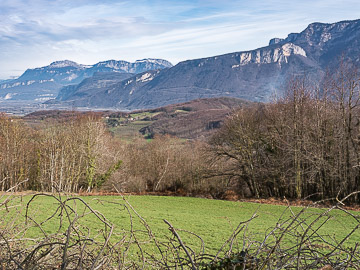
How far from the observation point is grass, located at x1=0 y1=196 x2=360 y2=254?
1408 cm

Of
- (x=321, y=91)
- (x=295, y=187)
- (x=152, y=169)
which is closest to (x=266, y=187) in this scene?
(x=295, y=187)

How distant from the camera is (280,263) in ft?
6.56

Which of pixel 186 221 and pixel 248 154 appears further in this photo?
pixel 248 154

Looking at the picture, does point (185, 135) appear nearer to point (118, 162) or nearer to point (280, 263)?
point (118, 162)

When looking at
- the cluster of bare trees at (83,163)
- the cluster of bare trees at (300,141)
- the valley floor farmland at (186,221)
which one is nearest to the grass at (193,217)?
the valley floor farmland at (186,221)

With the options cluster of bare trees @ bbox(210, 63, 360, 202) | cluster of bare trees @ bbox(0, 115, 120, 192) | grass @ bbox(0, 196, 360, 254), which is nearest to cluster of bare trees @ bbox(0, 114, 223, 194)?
cluster of bare trees @ bbox(0, 115, 120, 192)

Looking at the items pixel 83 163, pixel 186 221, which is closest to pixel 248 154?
pixel 186 221

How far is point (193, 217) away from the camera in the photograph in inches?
821

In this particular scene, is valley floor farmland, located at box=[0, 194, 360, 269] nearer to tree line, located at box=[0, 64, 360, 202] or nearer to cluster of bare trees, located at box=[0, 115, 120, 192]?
tree line, located at box=[0, 64, 360, 202]

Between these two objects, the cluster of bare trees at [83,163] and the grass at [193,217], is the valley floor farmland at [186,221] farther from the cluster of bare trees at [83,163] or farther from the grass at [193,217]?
the cluster of bare trees at [83,163]

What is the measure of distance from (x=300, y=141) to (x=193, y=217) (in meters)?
12.5

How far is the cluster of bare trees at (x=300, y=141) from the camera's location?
85.8ft

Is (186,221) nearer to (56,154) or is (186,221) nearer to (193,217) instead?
(193,217)

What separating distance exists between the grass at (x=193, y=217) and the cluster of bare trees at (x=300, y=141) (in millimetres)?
4359
